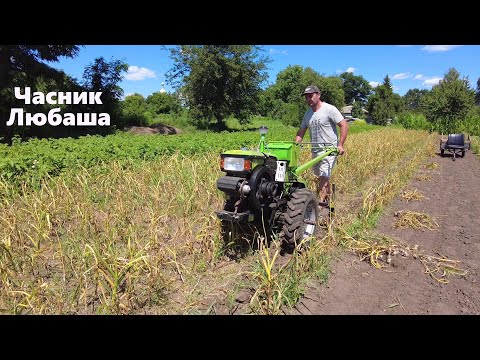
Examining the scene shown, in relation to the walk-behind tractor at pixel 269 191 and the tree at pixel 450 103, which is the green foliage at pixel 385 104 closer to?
the tree at pixel 450 103

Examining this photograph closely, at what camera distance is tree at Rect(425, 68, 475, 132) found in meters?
28.2

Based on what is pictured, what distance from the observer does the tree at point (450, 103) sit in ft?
92.4

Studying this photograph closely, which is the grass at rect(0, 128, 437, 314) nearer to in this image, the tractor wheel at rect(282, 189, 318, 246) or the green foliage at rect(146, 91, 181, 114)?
the tractor wheel at rect(282, 189, 318, 246)

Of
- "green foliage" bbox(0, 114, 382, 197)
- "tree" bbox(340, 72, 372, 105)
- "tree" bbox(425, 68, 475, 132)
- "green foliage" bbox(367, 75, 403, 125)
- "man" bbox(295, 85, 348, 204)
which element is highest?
"tree" bbox(340, 72, 372, 105)

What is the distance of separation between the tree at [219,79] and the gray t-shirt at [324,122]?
23.6 metres

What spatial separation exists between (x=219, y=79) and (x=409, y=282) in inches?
1048

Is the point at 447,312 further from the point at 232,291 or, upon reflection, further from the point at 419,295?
the point at 232,291

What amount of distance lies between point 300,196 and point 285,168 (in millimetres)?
326

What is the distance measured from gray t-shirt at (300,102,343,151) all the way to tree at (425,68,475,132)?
2761 centimetres

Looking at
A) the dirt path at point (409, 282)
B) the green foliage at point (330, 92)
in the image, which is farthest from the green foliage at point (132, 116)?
the green foliage at point (330, 92)

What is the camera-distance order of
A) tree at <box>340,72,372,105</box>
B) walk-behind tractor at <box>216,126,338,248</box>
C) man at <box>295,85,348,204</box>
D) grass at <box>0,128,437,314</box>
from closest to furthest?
grass at <box>0,128,437,314</box>
walk-behind tractor at <box>216,126,338,248</box>
man at <box>295,85,348,204</box>
tree at <box>340,72,372,105</box>

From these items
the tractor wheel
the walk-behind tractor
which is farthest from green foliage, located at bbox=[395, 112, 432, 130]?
the tractor wheel
